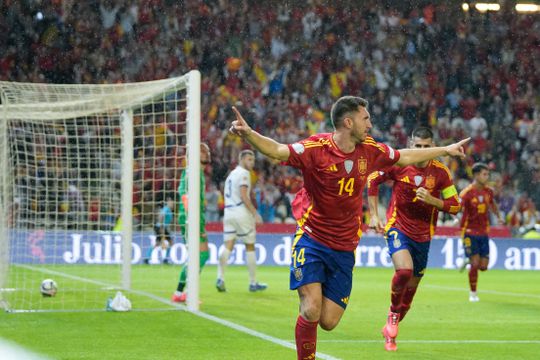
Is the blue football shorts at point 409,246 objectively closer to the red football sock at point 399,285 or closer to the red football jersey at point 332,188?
the red football sock at point 399,285

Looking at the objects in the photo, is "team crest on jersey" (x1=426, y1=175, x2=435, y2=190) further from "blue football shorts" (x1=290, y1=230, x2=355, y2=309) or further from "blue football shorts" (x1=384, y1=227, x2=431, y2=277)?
"blue football shorts" (x1=290, y1=230, x2=355, y2=309)

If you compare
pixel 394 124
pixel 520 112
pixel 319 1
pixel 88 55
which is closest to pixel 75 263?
pixel 88 55

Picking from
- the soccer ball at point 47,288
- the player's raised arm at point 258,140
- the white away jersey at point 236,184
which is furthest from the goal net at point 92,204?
the player's raised arm at point 258,140

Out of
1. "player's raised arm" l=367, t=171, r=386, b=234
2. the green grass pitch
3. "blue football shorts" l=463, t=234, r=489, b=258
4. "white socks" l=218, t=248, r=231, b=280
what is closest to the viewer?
the green grass pitch

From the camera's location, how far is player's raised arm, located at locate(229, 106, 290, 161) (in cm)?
539

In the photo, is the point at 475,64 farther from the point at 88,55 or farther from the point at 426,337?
the point at 426,337

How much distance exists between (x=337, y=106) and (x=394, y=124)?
822 inches

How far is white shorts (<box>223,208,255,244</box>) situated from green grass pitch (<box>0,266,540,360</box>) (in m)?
0.86

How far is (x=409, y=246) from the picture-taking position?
882 centimetres

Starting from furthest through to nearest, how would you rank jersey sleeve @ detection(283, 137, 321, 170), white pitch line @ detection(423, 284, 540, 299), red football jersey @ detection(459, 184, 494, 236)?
white pitch line @ detection(423, 284, 540, 299) → red football jersey @ detection(459, 184, 494, 236) → jersey sleeve @ detection(283, 137, 321, 170)

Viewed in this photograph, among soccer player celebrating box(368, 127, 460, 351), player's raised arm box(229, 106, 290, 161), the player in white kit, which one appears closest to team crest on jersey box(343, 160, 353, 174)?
player's raised arm box(229, 106, 290, 161)

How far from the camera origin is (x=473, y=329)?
10156 mm

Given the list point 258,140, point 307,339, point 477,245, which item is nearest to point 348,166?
point 258,140

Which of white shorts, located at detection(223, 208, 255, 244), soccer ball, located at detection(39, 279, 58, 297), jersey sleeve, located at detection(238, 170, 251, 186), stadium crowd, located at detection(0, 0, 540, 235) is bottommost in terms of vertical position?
soccer ball, located at detection(39, 279, 58, 297)
